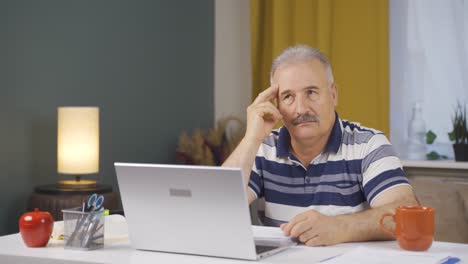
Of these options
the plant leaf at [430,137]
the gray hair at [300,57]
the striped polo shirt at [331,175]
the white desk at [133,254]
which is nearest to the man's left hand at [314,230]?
the white desk at [133,254]

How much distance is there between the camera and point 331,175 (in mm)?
2264

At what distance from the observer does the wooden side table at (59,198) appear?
3.17m

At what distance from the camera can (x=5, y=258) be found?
1739 mm

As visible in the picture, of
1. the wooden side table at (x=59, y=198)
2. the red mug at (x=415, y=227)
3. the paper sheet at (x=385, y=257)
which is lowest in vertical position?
the wooden side table at (x=59, y=198)

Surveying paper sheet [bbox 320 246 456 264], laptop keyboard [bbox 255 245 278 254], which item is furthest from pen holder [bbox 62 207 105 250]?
paper sheet [bbox 320 246 456 264]

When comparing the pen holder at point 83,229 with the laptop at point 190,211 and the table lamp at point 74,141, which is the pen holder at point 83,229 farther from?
the table lamp at point 74,141

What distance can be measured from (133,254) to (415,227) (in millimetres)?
634

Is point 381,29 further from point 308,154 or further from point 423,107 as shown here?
point 308,154

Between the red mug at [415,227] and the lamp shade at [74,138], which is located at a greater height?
the lamp shade at [74,138]

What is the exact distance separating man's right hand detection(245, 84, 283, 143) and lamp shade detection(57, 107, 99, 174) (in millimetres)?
1186

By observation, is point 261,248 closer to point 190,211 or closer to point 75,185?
point 190,211

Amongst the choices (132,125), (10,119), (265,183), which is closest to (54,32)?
(10,119)

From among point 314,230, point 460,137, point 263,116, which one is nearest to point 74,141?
point 263,116

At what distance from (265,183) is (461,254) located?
32.8 inches
